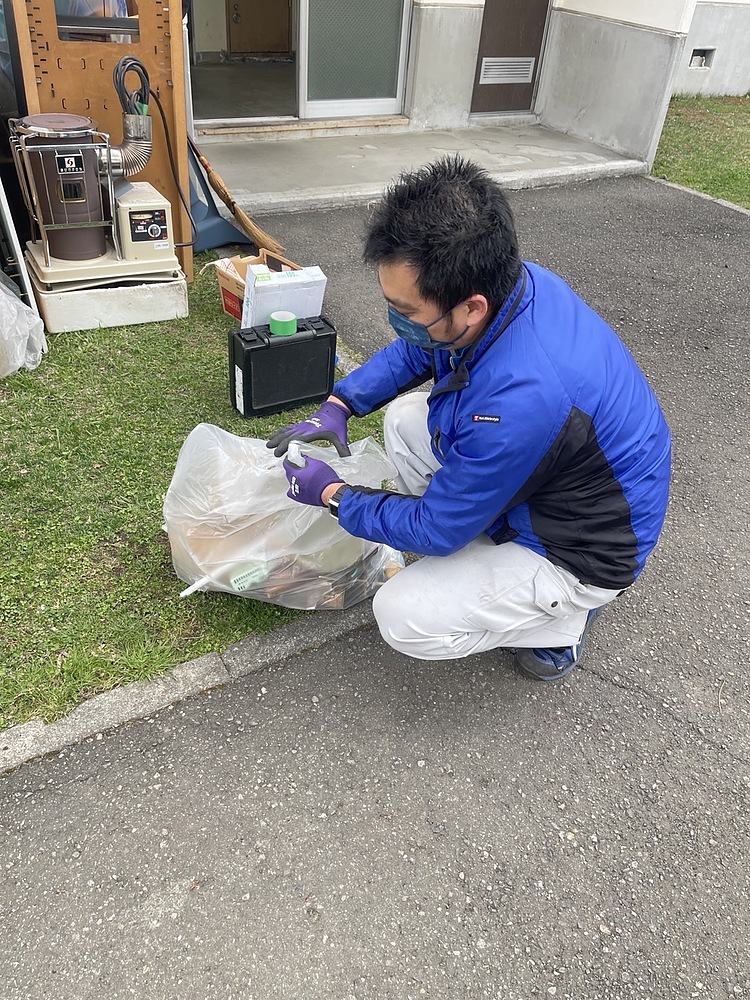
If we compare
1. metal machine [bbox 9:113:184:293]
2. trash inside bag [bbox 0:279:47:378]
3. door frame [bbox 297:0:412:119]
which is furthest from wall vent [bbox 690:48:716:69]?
trash inside bag [bbox 0:279:47:378]

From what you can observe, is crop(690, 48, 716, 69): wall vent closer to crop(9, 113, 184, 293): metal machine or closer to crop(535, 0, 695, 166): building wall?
crop(535, 0, 695, 166): building wall

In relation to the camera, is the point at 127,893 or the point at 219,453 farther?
the point at 219,453

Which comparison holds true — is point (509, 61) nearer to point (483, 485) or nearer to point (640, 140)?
point (640, 140)

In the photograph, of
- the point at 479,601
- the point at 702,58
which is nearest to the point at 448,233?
the point at 479,601

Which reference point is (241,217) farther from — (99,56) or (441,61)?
(441,61)

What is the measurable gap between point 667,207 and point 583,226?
1150 millimetres

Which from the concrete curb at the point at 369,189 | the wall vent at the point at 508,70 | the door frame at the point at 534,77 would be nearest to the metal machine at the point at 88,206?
the concrete curb at the point at 369,189

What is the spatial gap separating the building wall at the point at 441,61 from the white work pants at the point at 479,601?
656 centimetres

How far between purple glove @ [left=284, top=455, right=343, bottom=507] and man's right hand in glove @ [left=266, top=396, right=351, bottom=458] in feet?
0.47

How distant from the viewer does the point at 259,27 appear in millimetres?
10125

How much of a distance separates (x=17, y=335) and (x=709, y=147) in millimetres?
8042

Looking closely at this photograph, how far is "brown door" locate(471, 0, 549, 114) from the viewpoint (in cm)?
741

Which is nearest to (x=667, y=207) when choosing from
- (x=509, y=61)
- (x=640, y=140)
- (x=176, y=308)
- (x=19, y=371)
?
(x=640, y=140)

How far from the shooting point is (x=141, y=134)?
145 inches
